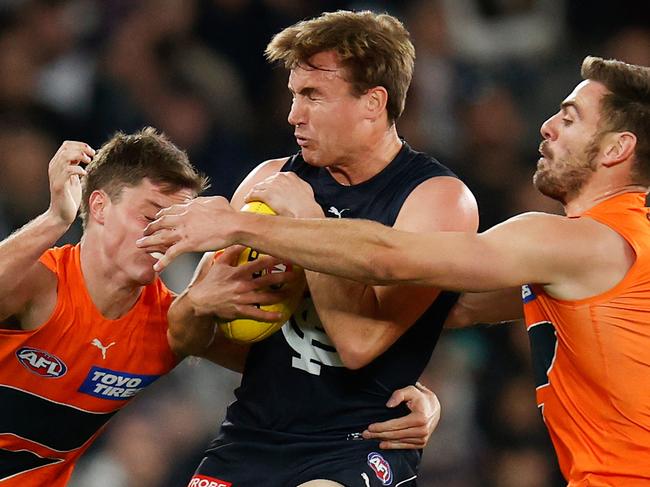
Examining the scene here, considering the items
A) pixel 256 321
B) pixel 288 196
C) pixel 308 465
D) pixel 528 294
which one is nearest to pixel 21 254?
pixel 256 321

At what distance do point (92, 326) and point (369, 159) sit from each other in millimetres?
1229

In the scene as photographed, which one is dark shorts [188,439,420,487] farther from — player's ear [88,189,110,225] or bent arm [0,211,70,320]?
player's ear [88,189,110,225]

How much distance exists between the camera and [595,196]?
12.2 feet

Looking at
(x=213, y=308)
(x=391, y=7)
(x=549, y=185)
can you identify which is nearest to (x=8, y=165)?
(x=391, y=7)

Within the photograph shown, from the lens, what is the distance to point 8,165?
712cm

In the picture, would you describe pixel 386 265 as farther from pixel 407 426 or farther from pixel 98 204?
pixel 98 204

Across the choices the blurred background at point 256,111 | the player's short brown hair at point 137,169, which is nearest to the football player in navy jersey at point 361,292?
the player's short brown hair at point 137,169

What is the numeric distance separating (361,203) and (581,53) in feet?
16.1

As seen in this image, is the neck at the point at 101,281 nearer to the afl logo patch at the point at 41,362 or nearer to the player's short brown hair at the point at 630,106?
the afl logo patch at the point at 41,362

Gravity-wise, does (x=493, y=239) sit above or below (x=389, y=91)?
below

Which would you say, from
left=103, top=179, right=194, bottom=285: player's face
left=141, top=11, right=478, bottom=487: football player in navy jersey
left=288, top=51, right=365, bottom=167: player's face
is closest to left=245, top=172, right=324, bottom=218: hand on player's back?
left=141, top=11, right=478, bottom=487: football player in navy jersey

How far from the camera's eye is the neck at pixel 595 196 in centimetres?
369

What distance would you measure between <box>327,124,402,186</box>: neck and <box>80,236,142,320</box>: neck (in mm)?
947

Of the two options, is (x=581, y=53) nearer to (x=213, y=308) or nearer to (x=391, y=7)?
(x=391, y=7)
